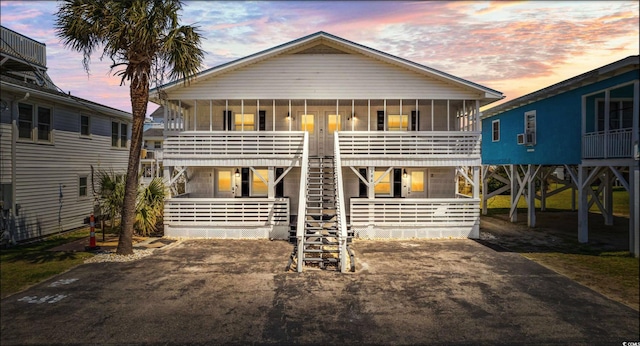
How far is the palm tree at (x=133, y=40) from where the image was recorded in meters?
10.8

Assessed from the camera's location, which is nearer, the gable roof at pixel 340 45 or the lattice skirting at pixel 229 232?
the lattice skirting at pixel 229 232

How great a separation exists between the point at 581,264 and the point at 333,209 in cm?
855

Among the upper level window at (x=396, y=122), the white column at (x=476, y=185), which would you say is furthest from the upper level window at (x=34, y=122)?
the white column at (x=476, y=185)

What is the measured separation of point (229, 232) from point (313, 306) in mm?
8726

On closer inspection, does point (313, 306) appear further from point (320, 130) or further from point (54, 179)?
point (54, 179)

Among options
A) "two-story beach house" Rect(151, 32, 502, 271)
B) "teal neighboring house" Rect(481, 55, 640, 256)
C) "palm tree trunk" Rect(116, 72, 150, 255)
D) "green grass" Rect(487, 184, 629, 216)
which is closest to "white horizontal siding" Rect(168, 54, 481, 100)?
"two-story beach house" Rect(151, 32, 502, 271)

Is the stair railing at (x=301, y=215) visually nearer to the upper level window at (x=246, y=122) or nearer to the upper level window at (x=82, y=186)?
the upper level window at (x=246, y=122)

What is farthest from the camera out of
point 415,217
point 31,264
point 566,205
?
point 566,205

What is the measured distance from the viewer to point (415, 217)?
1586 centimetres

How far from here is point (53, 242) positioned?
1388 centimetres

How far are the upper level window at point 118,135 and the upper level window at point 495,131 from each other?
23.6m

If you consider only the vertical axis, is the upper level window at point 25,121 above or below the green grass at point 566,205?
above

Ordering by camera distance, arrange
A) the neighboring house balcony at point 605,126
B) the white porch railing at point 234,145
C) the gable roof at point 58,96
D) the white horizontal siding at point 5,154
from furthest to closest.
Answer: the white porch railing at point 234,145 → the neighboring house balcony at point 605,126 → the white horizontal siding at point 5,154 → the gable roof at point 58,96

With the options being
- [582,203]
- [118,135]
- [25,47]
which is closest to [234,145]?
[118,135]
